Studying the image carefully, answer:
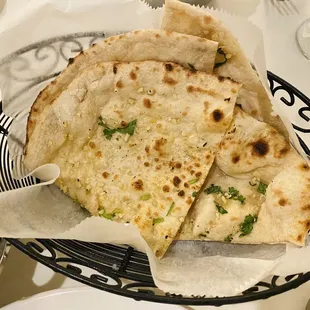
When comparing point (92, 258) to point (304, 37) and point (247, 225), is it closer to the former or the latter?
point (247, 225)

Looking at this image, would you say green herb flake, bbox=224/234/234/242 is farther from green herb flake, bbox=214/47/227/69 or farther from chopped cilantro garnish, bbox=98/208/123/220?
green herb flake, bbox=214/47/227/69

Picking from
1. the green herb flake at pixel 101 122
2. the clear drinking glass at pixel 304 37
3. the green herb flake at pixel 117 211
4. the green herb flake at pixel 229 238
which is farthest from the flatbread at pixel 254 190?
the clear drinking glass at pixel 304 37

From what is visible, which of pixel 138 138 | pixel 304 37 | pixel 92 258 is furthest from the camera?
pixel 304 37

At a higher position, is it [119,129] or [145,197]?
[119,129]

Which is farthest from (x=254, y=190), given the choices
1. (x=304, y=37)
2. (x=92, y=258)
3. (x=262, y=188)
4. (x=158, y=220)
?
(x=304, y=37)

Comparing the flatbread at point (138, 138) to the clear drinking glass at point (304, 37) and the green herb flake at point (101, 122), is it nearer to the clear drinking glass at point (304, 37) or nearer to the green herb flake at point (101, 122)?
the green herb flake at point (101, 122)

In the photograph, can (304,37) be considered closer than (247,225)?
No
